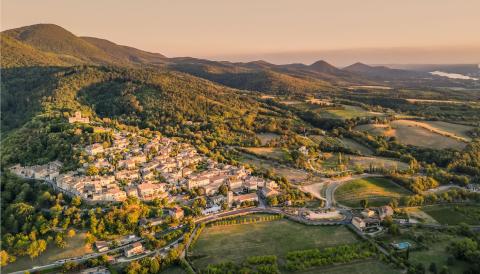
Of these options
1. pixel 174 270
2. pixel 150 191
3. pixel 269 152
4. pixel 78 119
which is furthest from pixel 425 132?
pixel 78 119

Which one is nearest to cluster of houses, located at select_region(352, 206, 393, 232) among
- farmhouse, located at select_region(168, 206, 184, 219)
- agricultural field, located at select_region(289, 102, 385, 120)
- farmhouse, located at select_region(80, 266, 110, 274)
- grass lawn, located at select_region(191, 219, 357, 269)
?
grass lawn, located at select_region(191, 219, 357, 269)

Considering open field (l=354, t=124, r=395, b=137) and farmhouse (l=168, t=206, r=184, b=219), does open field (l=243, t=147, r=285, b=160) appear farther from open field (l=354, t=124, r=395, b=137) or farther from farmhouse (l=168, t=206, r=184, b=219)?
open field (l=354, t=124, r=395, b=137)

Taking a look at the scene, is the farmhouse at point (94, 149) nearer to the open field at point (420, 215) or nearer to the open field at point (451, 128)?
the open field at point (420, 215)

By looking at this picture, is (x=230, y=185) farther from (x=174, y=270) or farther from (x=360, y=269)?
(x=360, y=269)

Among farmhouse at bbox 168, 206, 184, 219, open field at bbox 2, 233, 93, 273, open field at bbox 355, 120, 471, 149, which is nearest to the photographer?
open field at bbox 2, 233, 93, 273

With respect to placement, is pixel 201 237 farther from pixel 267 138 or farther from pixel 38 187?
pixel 267 138

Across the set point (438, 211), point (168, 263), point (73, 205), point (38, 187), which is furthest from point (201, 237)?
point (438, 211)

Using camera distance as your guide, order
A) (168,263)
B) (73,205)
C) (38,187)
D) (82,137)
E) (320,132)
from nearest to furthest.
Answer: (168,263)
(73,205)
(38,187)
(82,137)
(320,132)
